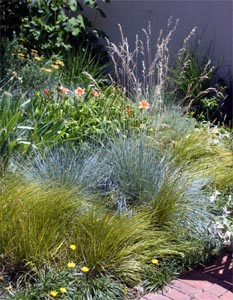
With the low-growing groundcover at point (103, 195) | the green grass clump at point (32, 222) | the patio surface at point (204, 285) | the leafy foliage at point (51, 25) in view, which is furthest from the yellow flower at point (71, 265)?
the leafy foliage at point (51, 25)

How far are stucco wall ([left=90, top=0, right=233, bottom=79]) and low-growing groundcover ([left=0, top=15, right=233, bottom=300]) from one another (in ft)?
7.50

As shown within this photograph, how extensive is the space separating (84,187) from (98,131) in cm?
102

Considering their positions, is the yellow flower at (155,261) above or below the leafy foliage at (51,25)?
above

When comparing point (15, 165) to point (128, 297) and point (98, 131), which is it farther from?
point (128, 297)

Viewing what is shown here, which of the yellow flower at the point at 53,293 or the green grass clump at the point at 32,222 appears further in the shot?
the green grass clump at the point at 32,222

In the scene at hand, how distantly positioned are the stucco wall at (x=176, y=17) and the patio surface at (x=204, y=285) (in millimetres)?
4160

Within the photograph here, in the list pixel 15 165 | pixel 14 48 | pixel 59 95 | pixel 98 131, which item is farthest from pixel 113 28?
pixel 15 165

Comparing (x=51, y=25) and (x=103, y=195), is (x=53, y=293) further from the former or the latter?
(x=51, y=25)

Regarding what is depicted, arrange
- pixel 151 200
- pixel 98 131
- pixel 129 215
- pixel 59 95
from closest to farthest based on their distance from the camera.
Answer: pixel 129 215
pixel 151 200
pixel 98 131
pixel 59 95

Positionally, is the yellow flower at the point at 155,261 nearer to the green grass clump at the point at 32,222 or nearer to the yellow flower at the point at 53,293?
the green grass clump at the point at 32,222

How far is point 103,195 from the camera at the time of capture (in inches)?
180

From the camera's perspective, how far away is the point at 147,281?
13.1ft

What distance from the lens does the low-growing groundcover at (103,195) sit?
12.5 feet

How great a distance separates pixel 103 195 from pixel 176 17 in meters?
4.64
